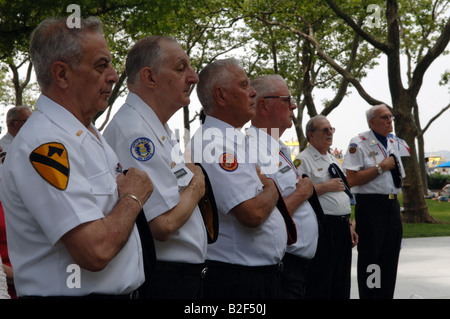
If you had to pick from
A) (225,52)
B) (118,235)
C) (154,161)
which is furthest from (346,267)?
(225,52)

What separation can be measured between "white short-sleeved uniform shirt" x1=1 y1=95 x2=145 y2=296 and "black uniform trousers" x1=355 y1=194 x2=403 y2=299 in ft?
14.2

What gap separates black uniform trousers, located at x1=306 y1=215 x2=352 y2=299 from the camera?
5113 millimetres

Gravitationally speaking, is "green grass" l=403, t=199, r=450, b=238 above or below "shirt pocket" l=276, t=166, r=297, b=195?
below

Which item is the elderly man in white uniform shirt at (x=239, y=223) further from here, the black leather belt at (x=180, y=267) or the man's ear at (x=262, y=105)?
the man's ear at (x=262, y=105)

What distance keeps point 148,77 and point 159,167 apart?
56cm

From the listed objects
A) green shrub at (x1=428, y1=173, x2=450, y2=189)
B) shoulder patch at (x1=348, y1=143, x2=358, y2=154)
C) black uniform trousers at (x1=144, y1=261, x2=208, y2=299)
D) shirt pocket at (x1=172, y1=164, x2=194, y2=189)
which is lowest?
green shrub at (x1=428, y1=173, x2=450, y2=189)

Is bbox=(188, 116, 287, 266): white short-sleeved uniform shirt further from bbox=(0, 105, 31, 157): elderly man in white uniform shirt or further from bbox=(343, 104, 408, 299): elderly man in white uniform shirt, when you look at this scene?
bbox=(0, 105, 31, 157): elderly man in white uniform shirt

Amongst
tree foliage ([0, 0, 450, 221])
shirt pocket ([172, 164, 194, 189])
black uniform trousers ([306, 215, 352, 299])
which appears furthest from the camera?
tree foliage ([0, 0, 450, 221])

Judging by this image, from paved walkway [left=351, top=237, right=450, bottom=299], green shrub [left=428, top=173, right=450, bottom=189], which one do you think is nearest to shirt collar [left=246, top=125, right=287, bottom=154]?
paved walkway [left=351, top=237, right=450, bottom=299]

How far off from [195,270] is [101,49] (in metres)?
1.08

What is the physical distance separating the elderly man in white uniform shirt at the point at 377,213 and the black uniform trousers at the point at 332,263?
60cm

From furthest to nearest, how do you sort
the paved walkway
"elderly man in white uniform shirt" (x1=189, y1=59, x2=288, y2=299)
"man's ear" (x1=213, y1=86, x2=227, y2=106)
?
the paved walkway < "man's ear" (x1=213, y1=86, x2=227, y2=106) < "elderly man in white uniform shirt" (x1=189, y1=59, x2=288, y2=299)

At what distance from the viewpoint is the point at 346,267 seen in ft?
17.6

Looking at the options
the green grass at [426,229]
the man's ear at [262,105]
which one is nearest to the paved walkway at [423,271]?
the green grass at [426,229]
